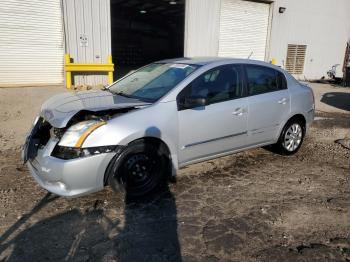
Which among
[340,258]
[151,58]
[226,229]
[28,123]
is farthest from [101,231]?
[151,58]

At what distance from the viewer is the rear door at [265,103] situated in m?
4.67

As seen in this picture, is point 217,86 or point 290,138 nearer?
point 217,86

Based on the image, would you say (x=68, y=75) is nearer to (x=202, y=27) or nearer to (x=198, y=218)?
(x=202, y=27)

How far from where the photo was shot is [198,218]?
11.4ft

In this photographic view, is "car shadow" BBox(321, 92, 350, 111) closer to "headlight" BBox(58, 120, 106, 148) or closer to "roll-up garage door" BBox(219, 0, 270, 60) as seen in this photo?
"roll-up garage door" BBox(219, 0, 270, 60)

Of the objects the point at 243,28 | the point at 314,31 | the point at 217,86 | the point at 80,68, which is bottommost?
the point at 80,68

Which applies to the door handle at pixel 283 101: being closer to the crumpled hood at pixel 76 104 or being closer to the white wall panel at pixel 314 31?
the crumpled hood at pixel 76 104

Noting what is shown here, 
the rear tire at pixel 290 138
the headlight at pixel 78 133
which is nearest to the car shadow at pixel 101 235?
the headlight at pixel 78 133

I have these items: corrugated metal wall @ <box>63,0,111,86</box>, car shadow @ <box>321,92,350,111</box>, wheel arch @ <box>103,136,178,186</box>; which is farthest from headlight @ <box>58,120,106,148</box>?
car shadow @ <box>321,92,350,111</box>

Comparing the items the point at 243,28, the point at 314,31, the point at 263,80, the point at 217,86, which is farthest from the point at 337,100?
the point at 217,86

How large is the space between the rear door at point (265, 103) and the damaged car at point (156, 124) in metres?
0.02

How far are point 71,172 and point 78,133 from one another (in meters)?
0.40

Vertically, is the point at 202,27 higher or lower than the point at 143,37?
lower

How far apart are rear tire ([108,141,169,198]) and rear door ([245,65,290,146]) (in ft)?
5.07
